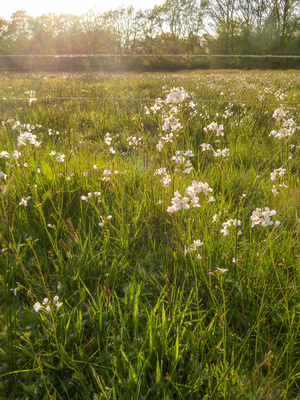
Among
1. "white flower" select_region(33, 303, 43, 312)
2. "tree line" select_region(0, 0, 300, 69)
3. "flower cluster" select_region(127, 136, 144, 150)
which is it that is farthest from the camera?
"tree line" select_region(0, 0, 300, 69)

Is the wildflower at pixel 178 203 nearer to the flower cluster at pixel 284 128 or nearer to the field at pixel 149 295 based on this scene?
the field at pixel 149 295

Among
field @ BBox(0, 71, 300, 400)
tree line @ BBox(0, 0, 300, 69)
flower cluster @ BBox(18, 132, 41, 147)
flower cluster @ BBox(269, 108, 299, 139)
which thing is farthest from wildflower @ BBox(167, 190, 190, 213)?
tree line @ BBox(0, 0, 300, 69)

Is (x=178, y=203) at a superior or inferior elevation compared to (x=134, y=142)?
inferior

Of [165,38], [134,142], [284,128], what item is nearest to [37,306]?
[134,142]

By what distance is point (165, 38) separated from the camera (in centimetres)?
5003

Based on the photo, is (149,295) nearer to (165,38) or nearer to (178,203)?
(178,203)

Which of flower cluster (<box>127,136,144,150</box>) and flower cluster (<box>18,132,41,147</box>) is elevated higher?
flower cluster (<box>18,132,41,147</box>)

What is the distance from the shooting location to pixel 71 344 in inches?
58.6

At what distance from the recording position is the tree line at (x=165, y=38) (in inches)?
1356

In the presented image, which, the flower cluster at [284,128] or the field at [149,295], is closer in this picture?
the field at [149,295]

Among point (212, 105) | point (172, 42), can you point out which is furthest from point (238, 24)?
point (212, 105)

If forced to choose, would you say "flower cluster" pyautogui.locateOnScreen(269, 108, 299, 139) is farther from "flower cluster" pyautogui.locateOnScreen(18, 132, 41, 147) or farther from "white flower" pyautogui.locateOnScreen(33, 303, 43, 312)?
"white flower" pyautogui.locateOnScreen(33, 303, 43, 312)

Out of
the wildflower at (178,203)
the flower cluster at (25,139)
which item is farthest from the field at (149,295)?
the flower cluster at (25,139)

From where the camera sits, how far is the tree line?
34.4 meters
